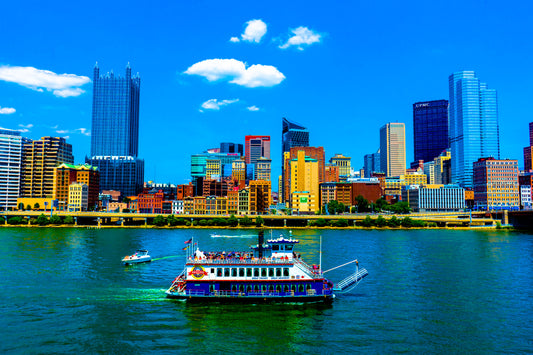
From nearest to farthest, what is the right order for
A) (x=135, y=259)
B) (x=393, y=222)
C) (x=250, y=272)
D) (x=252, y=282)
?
1. (x=252, y=282)
2. (x=250, y=272)
3. (x=135, y=259)
4. (x=393, y=222)

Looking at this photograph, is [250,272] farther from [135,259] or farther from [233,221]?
[233,221]

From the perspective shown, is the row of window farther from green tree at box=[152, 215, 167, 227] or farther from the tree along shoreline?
green tree at box=[152, 215, 167, 227]

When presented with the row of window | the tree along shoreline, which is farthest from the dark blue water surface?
the tree along shoreline

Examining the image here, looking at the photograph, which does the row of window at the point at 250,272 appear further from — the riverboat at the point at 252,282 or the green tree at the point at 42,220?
the green tree at the point at 42,220

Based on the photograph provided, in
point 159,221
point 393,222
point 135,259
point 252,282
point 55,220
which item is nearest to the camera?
point 252,282

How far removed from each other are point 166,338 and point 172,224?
161380 mm

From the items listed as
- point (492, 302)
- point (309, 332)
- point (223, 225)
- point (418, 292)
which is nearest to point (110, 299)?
point (309, 332)

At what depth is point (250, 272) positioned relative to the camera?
168 ft

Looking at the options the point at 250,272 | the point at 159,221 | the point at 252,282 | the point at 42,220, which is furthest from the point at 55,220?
the point at 252,282

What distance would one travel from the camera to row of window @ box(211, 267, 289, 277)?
5069 cm

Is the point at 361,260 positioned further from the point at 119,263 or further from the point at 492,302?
the point at 119,263

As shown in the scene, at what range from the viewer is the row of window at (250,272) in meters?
50.7

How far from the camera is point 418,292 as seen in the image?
56.0 meters

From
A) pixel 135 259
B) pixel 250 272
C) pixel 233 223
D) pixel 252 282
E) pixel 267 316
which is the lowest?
pixel 267 316
